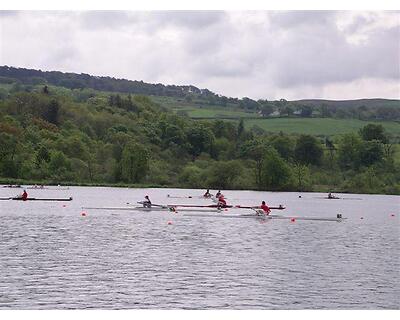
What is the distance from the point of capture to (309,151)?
483 feet

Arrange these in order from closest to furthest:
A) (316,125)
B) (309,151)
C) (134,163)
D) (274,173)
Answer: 1. (134,163)
2. (274,173)
3. (309,151)
4. (316,125)

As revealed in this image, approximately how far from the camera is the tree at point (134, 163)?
390 feet

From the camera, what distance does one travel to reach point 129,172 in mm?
120312

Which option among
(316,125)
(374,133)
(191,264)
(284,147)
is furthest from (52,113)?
(191,264)

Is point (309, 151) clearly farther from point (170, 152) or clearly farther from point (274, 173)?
point (170, 152)

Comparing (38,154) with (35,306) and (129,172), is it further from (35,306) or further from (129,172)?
(35,306)

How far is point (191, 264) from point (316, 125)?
149 m

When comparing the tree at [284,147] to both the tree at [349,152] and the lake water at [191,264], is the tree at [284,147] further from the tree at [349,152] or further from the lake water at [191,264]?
the lake water at [191,264]

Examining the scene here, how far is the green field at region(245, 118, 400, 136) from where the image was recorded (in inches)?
6718

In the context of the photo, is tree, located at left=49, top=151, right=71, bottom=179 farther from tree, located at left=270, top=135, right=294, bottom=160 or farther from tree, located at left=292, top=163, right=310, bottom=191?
tree, located at left=270, top=135, right=294, bottom=160

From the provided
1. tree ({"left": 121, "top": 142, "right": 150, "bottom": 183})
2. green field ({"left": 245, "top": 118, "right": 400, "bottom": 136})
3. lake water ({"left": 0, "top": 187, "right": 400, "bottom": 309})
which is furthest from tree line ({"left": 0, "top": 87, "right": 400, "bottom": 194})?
lake water ({"left": 0, "top": 187, "right": 400, "bottom": 309})

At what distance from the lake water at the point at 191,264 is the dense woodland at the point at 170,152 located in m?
66.1

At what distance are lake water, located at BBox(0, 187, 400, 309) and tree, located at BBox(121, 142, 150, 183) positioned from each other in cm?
6448
